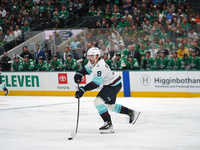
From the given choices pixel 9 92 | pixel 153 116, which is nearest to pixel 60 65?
pixel 9 92

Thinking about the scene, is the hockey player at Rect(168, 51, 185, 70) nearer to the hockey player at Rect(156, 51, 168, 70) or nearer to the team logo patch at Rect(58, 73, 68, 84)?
the hockey player at Rect(156, 51, 168, 70)

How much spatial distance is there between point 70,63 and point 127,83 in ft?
8.48

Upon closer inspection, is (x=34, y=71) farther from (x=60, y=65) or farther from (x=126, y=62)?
(x=126, y=62)

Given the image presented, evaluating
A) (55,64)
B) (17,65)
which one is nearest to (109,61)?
(55,64)

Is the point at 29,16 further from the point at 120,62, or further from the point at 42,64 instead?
the point at 120,62

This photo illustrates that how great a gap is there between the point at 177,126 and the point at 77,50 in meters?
7.61

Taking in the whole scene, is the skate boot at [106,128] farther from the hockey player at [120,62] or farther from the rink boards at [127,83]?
the hockey player at [120,62]

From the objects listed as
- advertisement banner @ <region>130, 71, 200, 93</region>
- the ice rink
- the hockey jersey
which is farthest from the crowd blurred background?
the hockey jersey

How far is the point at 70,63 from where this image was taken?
13352 millimetres

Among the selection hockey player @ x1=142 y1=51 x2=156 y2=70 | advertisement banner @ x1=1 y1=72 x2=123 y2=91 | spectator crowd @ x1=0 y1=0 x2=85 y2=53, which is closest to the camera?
hockey player @ x1=142 y1=51 x2=156 y2=70

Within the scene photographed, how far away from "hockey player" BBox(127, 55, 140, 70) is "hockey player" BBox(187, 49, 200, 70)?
178cm

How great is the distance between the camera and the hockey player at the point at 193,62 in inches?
452

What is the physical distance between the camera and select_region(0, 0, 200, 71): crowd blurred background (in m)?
12.1

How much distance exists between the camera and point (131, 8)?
1652cm
